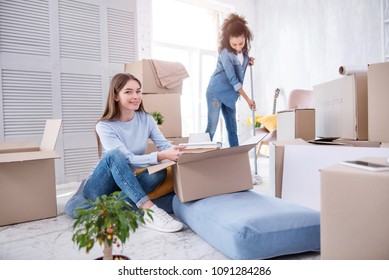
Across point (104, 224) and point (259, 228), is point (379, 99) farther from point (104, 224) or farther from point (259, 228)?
point (104, 224)

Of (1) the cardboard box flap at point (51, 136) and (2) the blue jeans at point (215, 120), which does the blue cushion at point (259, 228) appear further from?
(2) the blue jeans at point (215, 120)

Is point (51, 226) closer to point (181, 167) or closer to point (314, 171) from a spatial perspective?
point (181, 167)

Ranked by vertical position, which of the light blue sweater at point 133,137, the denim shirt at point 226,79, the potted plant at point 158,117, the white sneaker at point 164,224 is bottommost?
the white sneaker at point 164,224

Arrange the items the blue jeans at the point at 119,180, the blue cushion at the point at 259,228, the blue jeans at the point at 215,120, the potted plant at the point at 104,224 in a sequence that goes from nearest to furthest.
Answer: the potted plant at the point at 104,224, the blue cushion at the point at 259,228, the blue jeans at the point at 119,180, the blue jeans at the point at 215,120

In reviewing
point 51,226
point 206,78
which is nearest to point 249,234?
point 51,226

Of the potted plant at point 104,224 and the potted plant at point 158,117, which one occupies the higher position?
the potted plant at point 158,117

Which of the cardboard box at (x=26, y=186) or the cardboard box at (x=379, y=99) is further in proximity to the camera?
the cardboard box at (x=26, y=186)

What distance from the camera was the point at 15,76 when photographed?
2131mm

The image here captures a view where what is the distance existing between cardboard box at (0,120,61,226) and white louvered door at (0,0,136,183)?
0.67m

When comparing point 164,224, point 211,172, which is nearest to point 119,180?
point 164,224

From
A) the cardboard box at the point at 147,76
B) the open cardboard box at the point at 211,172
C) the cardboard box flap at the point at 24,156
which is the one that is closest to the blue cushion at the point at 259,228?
the open cardboard box at the point at 211,172

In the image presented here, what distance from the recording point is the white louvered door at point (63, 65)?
6.97ft

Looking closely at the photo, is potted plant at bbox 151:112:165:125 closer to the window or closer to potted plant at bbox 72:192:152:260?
the window

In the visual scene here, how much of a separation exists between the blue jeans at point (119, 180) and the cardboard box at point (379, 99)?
91cm
